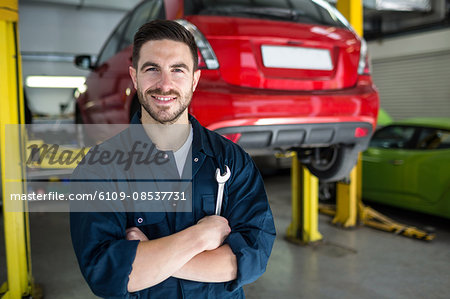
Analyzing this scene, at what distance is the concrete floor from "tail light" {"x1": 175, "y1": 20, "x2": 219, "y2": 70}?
162 centimetres

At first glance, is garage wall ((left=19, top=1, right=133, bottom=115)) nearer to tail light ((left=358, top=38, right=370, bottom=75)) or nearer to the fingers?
tail light ((left=358, top=38, right=370, bottom=75))

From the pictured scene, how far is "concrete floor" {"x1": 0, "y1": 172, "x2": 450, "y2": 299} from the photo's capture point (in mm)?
2640

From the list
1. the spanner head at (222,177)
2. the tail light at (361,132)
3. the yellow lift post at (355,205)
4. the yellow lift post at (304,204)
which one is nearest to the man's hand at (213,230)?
the spanner head at (222,177)

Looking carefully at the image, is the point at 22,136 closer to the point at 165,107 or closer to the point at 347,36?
the point at 165,107

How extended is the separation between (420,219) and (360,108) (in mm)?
2940

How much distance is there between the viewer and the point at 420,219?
4.44 m

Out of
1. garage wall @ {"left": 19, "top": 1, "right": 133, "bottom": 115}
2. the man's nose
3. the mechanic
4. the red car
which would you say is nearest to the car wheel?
the red car

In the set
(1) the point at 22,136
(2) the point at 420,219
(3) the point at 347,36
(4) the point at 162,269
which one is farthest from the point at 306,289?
(2) the point at 420,219

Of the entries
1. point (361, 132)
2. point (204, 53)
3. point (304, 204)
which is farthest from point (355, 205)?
point (204, 53)

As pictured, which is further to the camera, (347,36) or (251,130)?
(347,36)

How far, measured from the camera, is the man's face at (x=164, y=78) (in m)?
1.13

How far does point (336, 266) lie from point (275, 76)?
1.84 metres

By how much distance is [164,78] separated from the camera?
3.72ft

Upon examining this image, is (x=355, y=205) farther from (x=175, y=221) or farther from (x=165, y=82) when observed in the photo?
(x=165, y=82)
